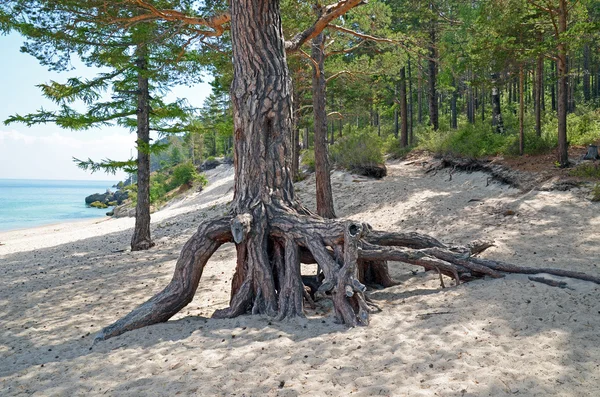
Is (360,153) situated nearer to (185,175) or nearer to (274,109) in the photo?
(274,109)

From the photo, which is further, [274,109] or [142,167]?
[142,167]

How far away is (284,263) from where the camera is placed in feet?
18.5

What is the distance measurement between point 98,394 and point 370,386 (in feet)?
7.28

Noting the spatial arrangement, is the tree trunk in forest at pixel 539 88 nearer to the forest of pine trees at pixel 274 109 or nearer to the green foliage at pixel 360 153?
the forest of pine trees at pixel 274 109

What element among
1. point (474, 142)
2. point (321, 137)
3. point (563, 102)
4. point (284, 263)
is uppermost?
point (563, 102)

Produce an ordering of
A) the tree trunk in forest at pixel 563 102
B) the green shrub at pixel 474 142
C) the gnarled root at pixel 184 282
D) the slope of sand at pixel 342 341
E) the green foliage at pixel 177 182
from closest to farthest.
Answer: the slope of sand at pixel 342 341, the gnarled root at pixel 184 282, the tree trunk in forest at pixel 563 102, the green shrub at pixel 474 142, the green foliage at pixel 177 182

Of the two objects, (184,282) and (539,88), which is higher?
(539,88)

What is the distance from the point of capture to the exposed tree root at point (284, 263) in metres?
5.09

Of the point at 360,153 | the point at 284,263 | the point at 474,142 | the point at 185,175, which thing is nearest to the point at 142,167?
the point at 284,263

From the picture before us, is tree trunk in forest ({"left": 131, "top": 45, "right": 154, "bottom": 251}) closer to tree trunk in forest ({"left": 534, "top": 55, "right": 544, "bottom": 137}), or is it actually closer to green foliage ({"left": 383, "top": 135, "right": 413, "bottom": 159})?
tree trunk in forest ({"left": 534, "top": 55, "right": 544, "bottom": 137})

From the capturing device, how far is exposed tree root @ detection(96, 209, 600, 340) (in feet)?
16.7

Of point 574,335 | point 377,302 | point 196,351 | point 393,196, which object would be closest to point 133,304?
point 196,351

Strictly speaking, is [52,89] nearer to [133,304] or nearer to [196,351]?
[133,304]

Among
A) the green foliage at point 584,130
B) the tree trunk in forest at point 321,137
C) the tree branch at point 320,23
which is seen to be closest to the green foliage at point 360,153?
the tree trunk in forest at point 321,137
